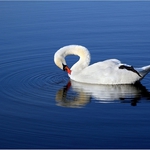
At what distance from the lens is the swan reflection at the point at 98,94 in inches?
492

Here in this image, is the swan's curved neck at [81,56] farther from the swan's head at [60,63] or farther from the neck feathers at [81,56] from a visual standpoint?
the swan's head at [60,63]

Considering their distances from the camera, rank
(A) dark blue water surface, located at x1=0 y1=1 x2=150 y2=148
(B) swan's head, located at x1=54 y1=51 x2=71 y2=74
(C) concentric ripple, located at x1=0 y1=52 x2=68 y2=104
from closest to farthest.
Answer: (A) dark blue water surface, located at x1=0 y1=1 x2=150 y2=148 → (C) concentric ripple, located at x1=0 y1=52 x2=68 y2=104 → (B) swan's head, located at x1=54 y1=51 x2=71 y2=74

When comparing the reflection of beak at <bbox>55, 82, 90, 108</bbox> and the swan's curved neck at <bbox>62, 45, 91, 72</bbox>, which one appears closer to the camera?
the reflection of beak at <bbox>55, 82, 90, 108</bbox>

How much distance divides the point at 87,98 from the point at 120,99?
2.47 ft

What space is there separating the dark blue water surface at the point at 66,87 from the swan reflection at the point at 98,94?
22 mm

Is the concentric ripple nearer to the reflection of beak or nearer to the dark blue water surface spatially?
the dark blue water surface

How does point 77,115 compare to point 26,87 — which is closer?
point 77,115

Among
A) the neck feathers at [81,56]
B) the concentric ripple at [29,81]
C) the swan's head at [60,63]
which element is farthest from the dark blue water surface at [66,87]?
the neck feathers at [81,56]

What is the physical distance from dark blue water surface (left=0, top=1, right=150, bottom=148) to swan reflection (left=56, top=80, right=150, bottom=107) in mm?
22

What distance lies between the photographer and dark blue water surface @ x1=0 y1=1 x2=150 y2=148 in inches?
413

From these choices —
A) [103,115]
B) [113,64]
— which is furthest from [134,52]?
[103,115]

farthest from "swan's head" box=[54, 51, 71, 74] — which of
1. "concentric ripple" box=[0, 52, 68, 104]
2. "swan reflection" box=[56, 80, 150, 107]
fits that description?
"swan reflection" box=[56, 80, 150, 107]

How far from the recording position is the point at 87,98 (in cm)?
1266
